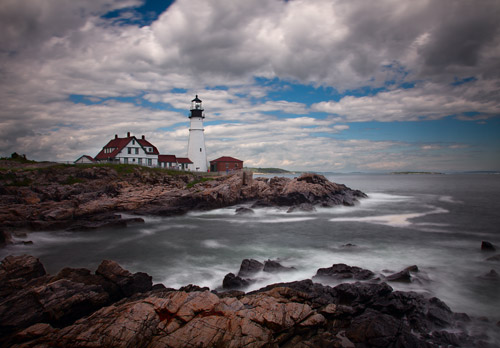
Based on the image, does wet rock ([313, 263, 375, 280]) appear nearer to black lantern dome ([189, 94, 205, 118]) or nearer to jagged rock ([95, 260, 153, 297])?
jagged rock ([95, 260, 153, 297])

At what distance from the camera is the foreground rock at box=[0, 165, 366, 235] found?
18750 millimetres

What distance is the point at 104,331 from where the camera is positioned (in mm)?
5133

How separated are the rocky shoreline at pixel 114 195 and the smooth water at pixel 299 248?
Answer: 6.39 ft

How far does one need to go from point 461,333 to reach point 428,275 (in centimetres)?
416

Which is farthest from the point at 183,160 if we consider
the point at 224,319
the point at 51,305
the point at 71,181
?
the point at 224,319

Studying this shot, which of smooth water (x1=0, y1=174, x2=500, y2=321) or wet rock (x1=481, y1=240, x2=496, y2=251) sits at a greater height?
wet rock (x1=481, y1=240, x2=496, y2=251)

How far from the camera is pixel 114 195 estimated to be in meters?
25.7

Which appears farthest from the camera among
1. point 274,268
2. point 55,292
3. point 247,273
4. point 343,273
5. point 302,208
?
point 302,208

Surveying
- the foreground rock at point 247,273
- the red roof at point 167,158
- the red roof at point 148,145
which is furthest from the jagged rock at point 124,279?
the red roof at point 167,158

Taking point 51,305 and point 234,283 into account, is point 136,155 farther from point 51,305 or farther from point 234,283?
point 51,305

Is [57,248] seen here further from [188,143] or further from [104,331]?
[188,143]

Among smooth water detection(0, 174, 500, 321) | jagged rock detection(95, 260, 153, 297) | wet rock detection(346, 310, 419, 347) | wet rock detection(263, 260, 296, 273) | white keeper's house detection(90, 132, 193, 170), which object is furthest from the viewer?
white keeper's house detection(90, 132, 193, 170)

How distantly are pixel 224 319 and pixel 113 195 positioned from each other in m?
23.3

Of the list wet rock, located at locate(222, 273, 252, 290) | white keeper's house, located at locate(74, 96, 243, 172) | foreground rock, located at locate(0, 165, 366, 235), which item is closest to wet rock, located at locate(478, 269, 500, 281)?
wet rock, located at locate(222, 273, 252, 290)
